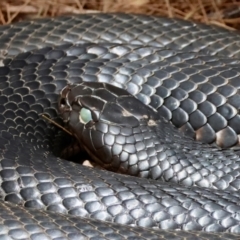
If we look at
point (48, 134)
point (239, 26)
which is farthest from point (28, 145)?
point (239, 26)

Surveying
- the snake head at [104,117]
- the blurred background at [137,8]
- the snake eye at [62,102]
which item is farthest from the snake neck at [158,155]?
the blurred background at [137,8]

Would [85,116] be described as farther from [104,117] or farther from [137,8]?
[137,8]

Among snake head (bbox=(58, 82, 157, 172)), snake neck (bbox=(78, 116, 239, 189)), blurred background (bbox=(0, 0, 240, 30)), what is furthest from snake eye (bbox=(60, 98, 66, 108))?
blurred background (bbox=(0, 0, 240, 30))

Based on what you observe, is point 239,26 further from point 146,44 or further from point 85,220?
point 85,220

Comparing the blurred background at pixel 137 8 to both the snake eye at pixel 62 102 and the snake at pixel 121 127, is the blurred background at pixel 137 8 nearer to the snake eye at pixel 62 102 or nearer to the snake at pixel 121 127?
the snake at pixel 121 127

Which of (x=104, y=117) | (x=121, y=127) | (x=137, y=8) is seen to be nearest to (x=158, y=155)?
(x=121, y=127)

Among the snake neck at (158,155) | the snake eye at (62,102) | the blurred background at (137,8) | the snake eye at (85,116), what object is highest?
the blurred background at (137,8)
